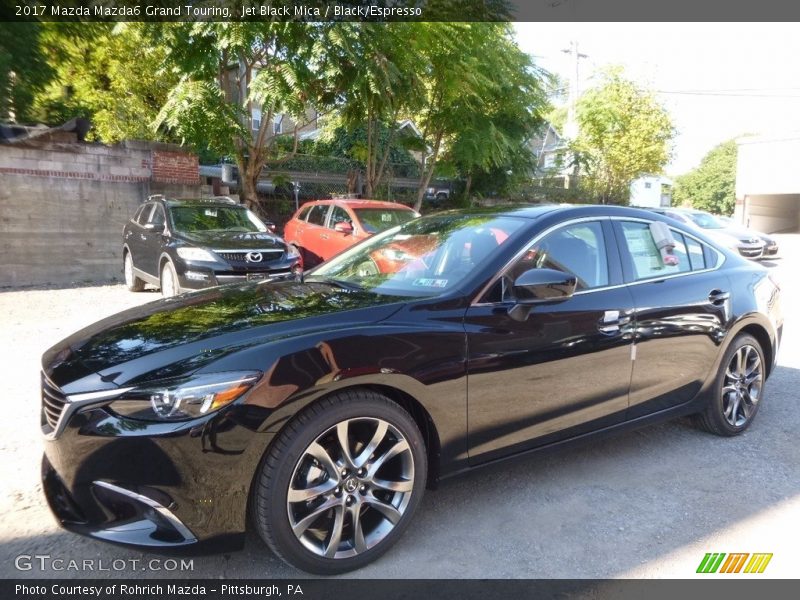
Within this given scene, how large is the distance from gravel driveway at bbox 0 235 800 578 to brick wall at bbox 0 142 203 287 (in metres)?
8.12

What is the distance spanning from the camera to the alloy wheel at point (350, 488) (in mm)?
2531

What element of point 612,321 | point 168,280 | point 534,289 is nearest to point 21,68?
point 534,289

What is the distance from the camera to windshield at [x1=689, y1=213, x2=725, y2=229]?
639 inches

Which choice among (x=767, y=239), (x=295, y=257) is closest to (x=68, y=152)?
(x=295, y=257)

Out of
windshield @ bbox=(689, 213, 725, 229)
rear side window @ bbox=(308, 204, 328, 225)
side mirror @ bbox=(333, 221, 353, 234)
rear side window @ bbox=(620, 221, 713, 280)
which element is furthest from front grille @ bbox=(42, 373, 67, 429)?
windshield @ bbox=(689, 213, 725, 229)

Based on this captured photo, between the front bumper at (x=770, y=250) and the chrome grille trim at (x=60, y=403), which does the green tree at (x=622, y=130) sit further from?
the chrome grille trim at (x=60, y=403)

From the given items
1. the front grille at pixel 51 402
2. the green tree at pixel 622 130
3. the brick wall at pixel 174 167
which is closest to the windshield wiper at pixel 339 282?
the front grille at pixel 51 402

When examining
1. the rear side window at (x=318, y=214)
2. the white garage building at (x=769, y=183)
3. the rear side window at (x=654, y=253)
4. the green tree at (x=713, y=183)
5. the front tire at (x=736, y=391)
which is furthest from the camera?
the green tree at (x=713, y=183)

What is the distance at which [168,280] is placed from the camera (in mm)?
8766

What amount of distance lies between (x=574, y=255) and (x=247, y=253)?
5770 millimetres

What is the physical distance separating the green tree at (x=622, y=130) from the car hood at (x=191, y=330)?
2295cm

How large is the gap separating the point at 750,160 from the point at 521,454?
37100mm

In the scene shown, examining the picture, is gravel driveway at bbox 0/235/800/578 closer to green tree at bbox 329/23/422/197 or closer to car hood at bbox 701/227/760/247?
green tree at bbox 329/23/422/197

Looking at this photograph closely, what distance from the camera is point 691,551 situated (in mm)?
2898
